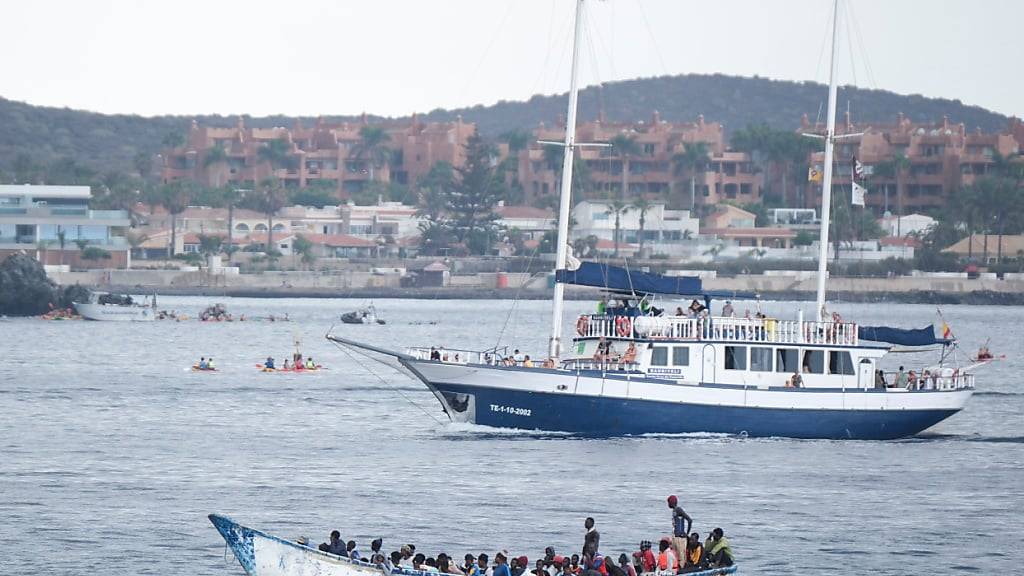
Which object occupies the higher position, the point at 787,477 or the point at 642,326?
the point at 642,326

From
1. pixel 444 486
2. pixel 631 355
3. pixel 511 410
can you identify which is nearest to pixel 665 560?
pixel 444 486

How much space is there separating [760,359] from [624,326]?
4741 mm

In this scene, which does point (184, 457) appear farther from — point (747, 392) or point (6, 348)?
point (6, 348)

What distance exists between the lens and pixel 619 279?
62.1m

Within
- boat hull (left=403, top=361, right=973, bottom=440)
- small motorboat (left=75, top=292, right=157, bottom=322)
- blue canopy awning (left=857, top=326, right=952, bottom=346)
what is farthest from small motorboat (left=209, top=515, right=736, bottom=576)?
small motorboat (left=75, top=292, right=157, bottom=322)

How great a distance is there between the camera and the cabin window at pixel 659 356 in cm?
6128

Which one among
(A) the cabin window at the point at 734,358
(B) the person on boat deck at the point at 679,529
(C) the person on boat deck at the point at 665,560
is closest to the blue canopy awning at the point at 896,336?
(A) the cabin window at the point at 734,358

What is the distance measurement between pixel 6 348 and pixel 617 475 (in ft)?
253

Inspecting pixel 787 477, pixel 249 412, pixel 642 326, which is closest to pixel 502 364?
pixel 642 326

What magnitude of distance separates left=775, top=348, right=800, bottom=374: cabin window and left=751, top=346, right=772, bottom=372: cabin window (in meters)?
0.45

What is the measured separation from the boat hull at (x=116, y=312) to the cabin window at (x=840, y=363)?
Result: 350 feet

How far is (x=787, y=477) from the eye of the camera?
5778cm

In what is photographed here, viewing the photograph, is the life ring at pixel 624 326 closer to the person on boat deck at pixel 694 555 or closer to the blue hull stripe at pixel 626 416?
the blue hull stripe at pixel 626 416

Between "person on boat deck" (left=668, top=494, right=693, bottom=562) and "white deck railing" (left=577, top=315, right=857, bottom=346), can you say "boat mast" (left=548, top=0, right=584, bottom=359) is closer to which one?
"white deck railing" (left=577, top=315, right=857, bottom=346)
